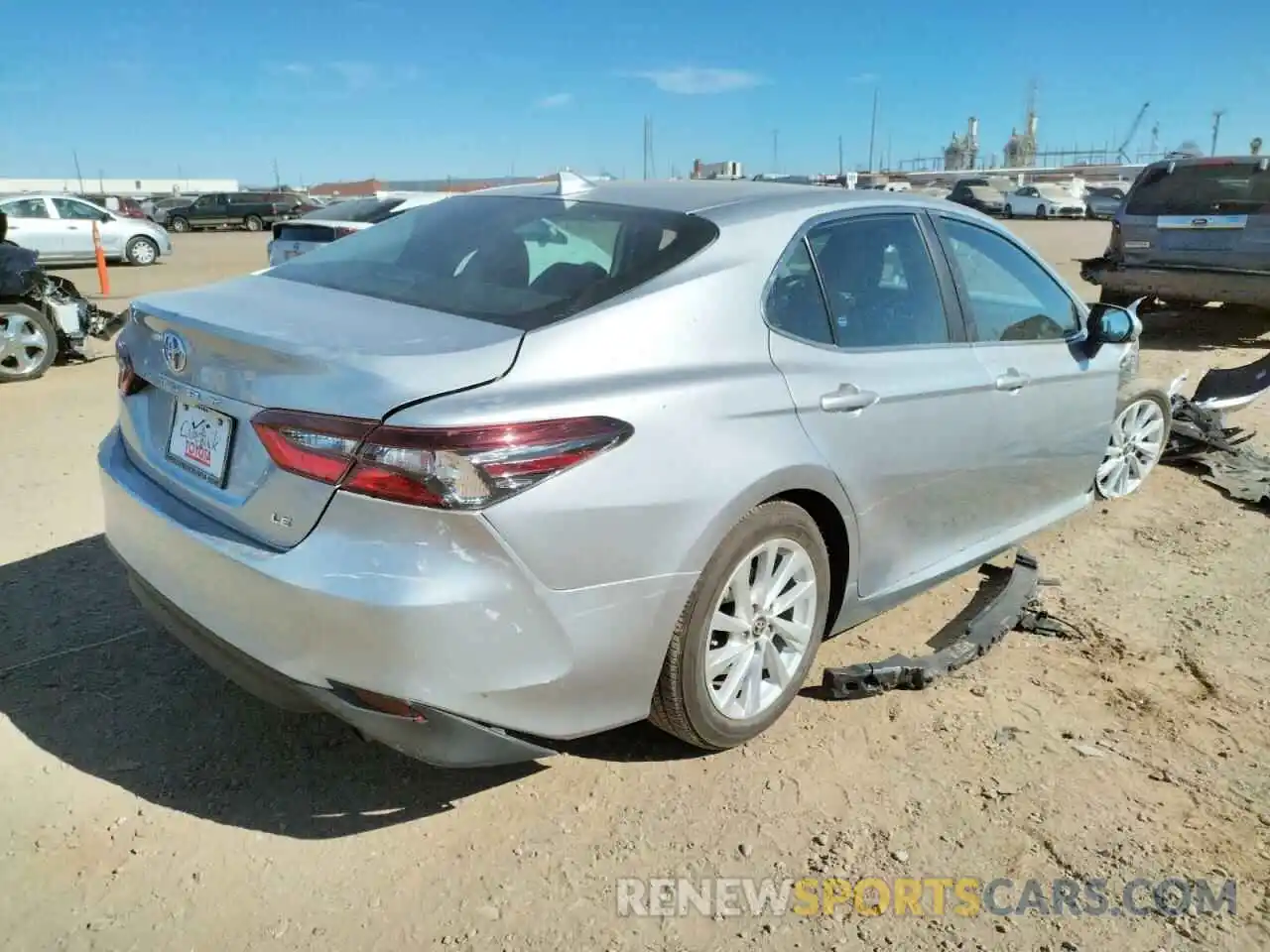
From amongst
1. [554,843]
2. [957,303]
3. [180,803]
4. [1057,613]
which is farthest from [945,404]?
[180,803]

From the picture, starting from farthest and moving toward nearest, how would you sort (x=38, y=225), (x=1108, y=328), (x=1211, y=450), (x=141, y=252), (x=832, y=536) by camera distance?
(x=141, y=252), (x=38, y=225), (x=1211, y=450), (x=1108, y=328), (x=832, y=536)

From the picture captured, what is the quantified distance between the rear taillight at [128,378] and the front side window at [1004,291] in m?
2.84

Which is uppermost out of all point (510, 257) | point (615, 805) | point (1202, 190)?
point (1202, 190)

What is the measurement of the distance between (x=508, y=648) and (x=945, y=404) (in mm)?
1916

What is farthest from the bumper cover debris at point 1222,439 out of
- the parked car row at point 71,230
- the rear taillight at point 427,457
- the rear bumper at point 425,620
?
the parked car row at point 71,230

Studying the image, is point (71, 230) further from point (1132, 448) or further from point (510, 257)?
point (1132, 448)

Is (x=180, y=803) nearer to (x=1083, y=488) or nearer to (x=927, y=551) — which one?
(x=927, y=551)

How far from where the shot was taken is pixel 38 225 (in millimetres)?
20562

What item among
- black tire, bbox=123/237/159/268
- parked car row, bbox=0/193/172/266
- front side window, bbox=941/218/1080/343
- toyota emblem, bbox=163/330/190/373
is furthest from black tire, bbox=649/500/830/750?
black tire, bbox=123/237/159/268

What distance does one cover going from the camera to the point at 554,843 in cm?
265

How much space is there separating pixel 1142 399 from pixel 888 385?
9.21 feet

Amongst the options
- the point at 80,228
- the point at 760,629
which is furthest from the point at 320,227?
the point at 80,228

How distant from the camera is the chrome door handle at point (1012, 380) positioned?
3762mm

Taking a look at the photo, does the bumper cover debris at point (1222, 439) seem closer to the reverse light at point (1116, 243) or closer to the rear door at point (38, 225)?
the reverse light at point (1116, 243)
